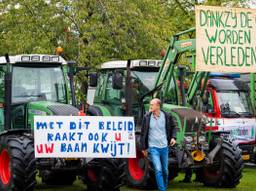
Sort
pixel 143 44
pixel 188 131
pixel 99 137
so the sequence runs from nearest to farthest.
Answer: pixel 99 137 < pixel 188 131 < pixel 143 44

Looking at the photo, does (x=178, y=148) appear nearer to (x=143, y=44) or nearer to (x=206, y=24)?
(x=206, y=24)

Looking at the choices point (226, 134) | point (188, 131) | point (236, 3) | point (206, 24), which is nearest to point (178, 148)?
point (188, 131)

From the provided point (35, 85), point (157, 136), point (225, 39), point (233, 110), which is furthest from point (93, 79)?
point (233, 110)

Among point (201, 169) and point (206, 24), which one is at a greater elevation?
point (206, 24)

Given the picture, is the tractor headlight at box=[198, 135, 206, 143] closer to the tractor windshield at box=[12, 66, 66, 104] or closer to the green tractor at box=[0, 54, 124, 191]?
the green tractor at box=[0, 54, 124, 191]

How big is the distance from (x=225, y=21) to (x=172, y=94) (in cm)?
250

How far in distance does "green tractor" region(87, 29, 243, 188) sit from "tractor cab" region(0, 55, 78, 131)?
4.29 ft

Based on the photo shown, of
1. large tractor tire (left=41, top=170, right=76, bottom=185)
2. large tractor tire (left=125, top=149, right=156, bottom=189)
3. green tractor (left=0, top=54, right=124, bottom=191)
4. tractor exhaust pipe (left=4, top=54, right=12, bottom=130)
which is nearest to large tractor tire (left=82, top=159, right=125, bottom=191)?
green tractor (left=0, top=54, right=124, bottom=191)

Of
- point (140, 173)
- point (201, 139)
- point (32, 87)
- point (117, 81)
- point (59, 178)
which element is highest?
point (117, 81)

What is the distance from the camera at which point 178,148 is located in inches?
543

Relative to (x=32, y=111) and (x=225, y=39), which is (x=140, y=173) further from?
(x=225, y=39)

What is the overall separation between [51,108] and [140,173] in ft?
8.62

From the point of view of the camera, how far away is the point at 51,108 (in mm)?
12656

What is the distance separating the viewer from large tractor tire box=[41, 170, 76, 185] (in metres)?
14.6
